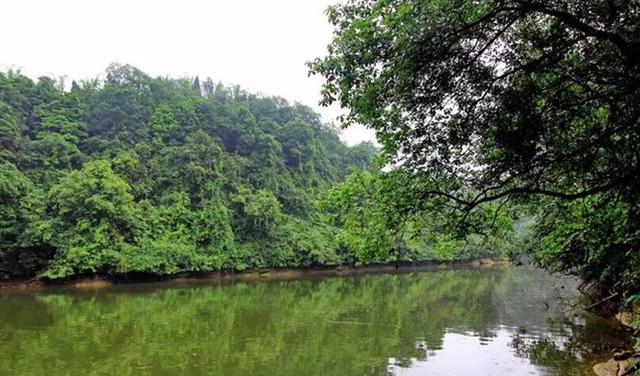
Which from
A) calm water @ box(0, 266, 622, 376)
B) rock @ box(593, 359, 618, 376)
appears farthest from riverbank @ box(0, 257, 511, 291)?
rock @ box(593, 359, 618, 376)

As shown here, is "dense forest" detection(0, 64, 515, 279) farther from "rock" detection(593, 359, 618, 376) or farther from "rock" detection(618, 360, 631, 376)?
"rock" detection(618, 360, 631, 376)

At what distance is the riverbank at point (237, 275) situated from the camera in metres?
27.4

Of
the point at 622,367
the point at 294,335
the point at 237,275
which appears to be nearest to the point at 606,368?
the point at 622,367

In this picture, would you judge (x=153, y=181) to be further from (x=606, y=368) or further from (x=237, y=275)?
(x=606, y=368)

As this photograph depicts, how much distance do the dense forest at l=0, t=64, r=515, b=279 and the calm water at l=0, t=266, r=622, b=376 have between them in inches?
134

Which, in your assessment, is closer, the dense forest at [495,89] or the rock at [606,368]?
the dense forest at [495,89]

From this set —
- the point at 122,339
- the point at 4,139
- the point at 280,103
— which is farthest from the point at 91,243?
the point at 280,103

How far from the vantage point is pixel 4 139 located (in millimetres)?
31203

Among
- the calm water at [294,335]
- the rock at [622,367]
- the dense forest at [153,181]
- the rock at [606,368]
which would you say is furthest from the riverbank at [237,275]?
the rock at [622,367]

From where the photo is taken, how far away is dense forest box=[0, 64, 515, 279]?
28016 mm

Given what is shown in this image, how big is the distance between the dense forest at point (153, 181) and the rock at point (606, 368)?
6971mm

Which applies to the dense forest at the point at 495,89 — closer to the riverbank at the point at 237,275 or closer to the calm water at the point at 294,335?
the calm water at the point at 294,335

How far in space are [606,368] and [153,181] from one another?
1284 inches

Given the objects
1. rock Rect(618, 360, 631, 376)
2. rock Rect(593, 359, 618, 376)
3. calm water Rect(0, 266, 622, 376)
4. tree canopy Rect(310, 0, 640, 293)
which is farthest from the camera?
calm water Rect(0, 266, 622, 376)
